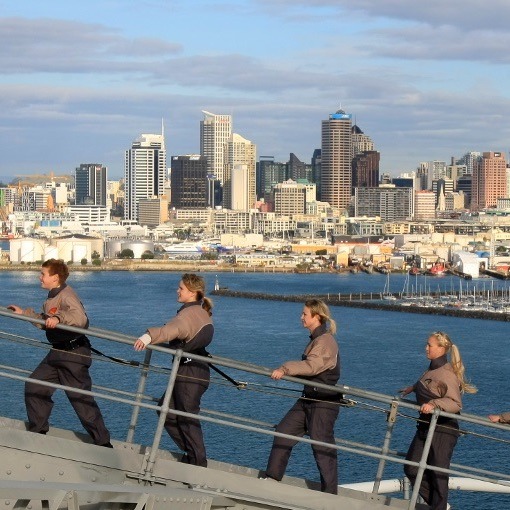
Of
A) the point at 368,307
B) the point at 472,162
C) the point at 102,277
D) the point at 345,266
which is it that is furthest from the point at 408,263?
the point at 472,162

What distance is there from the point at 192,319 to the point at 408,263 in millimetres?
58859

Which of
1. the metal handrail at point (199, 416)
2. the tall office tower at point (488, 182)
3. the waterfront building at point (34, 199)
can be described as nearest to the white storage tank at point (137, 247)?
the waterfront building at point (34, 199)

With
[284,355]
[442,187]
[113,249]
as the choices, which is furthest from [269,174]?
[284,355]

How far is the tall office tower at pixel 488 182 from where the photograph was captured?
12038cm

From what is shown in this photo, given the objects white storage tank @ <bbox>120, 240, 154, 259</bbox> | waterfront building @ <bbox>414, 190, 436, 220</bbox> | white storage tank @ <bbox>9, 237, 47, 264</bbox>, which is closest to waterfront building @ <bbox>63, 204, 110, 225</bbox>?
white storage tank @ <bbox>120, 240, 154, 259</bbox>

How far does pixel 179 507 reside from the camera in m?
2.42

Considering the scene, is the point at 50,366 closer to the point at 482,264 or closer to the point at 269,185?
the point at 482,264

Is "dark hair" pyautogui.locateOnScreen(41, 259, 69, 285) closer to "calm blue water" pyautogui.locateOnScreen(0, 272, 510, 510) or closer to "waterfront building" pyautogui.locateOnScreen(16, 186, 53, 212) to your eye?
"calm blue water" pyautogui.locateOnScreen(0, 272, 510, 510)

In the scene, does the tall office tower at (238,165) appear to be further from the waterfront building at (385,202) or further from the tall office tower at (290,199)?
the waterfront building at (385,202)

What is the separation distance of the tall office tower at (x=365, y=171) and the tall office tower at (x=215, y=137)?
11745 mm

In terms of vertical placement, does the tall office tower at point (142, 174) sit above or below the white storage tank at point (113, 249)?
above

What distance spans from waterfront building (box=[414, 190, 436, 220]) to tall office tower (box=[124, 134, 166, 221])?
21469 mm

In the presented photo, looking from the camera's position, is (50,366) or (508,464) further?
(508,464)

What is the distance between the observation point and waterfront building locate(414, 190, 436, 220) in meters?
108
